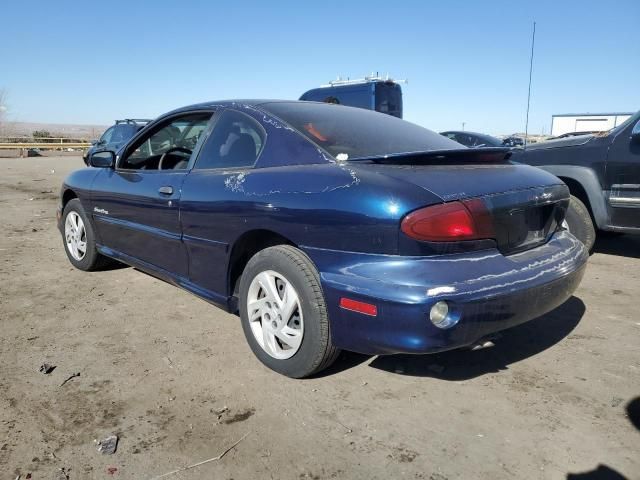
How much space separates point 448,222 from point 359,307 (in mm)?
548

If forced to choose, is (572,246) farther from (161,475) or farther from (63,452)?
(63,452)

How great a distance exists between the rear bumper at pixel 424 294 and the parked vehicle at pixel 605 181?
2742 millimetres

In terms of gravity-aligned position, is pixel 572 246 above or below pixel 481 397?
above

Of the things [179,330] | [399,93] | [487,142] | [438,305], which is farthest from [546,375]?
[399,93]

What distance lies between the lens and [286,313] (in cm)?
273

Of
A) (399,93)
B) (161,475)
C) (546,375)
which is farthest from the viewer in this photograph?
(399,93)

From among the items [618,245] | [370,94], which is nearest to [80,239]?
[618,245]

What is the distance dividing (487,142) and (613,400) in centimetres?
1112

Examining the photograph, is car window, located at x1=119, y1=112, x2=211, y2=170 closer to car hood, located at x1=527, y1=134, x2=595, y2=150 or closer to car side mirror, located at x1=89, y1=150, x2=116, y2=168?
car side mirror, located at x1=89, y1=150, x2=116, y2=168

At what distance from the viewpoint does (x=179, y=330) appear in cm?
352

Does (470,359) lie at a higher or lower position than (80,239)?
lower

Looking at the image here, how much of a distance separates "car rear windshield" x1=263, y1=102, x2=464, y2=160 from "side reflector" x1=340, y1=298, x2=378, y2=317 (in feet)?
2.55

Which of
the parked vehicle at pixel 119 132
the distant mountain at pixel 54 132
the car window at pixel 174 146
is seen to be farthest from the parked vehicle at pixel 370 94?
the distant mountain at pixel 54 132

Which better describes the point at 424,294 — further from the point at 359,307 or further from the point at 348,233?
the point at 348,233
